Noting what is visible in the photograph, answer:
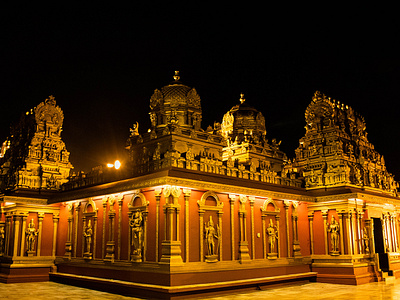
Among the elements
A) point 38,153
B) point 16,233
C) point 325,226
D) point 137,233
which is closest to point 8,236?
point 16,233

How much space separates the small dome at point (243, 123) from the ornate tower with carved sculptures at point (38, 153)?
9.74m

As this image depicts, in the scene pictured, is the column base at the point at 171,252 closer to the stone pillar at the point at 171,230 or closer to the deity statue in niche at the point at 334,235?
the stone pillar at the point at 171,230

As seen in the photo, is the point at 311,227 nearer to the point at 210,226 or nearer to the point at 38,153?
the point at 210,226

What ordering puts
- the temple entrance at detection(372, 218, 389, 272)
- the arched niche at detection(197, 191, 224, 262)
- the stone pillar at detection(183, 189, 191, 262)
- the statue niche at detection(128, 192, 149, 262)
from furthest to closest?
the temple entrance at detection(372, 218, 389, 272) < the arched niche at detection(197, 191, 224, 262) < the statue niche at detection(128, 192, 149, 262) < the stone pillar at detection(183, 189, 191, 262)

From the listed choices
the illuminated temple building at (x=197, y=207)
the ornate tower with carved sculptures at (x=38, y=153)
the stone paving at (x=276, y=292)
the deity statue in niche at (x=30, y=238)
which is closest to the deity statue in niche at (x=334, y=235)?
the illuminated temple building at (x=197, y=207)

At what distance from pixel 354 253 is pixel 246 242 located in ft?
18.8

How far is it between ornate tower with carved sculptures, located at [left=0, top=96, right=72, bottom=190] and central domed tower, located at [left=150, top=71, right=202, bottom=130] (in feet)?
22.5

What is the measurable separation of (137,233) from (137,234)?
1.5 inches

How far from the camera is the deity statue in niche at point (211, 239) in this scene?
15625 mm

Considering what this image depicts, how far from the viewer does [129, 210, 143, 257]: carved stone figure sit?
1555cm

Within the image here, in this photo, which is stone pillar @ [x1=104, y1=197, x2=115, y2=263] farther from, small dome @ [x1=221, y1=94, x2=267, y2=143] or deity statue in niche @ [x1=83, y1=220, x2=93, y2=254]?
small dome @ [x1=221, y1=94, x2=267, y2=143]

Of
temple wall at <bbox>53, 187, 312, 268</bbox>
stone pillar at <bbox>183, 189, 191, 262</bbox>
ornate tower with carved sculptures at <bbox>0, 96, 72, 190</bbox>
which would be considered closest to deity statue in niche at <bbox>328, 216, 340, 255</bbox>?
temple wall at <bbox>53, 187, 312, 268</bbox>

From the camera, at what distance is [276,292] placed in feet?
53.2

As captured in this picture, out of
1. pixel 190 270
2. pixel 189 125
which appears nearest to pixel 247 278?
pixel 190 270
